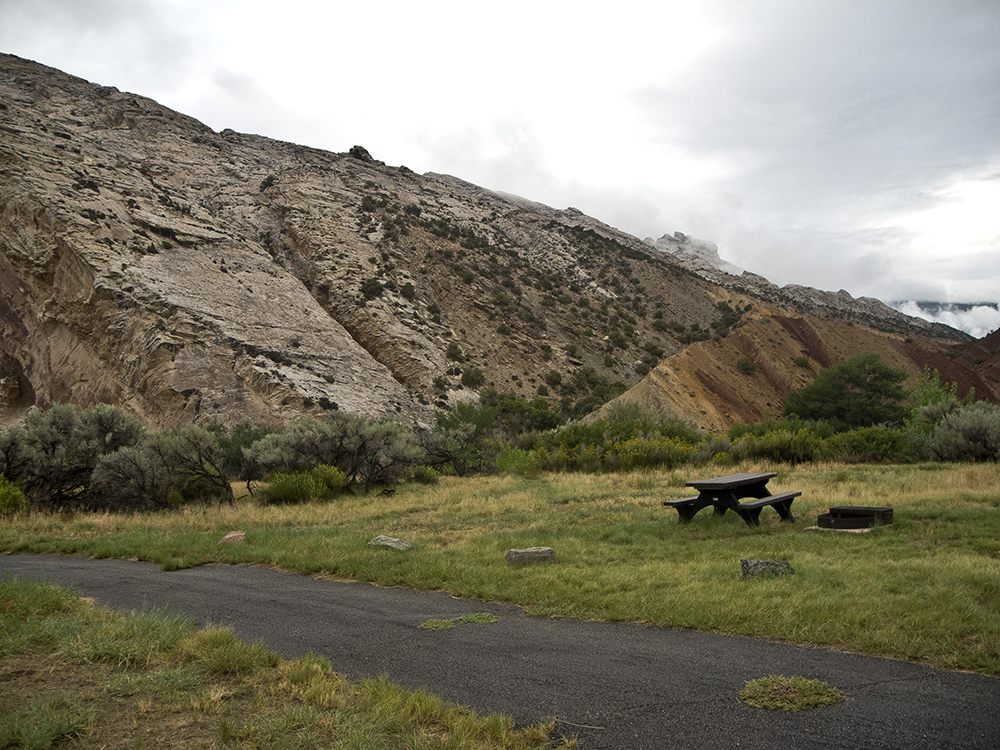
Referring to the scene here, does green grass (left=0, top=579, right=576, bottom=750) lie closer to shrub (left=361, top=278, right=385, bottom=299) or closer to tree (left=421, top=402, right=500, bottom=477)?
tree (left=421, top=402, right=500, bottom=477)

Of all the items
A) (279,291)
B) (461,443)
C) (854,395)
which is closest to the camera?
(461,443)

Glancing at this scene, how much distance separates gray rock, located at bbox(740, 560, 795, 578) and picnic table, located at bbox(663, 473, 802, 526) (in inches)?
127

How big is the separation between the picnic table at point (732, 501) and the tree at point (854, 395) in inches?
945

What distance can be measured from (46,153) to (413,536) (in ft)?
147

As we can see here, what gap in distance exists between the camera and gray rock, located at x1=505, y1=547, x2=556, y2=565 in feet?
26.3

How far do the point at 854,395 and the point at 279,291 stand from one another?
118 ft

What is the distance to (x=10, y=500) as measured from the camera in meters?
14.1

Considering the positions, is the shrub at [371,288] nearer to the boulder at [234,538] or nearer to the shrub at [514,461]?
the shrub at [514,461]

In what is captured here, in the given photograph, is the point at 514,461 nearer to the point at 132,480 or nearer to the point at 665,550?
the point at 132,480

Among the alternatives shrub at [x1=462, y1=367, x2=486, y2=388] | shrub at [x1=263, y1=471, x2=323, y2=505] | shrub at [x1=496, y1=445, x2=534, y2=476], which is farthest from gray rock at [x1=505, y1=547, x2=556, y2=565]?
shrub at [x1=462, y1=367, x2=486, y2=388]

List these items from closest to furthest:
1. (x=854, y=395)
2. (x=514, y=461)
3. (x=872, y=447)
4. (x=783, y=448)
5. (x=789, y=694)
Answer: (x=789, y=694), (x=872, y=447), (x=783, y=448), (x=514, y=461), (x=854, y=395)

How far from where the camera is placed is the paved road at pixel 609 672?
3402 millimetres

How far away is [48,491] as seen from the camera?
15.7m

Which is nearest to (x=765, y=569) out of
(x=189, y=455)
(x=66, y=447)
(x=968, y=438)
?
(x=968, y=438)
